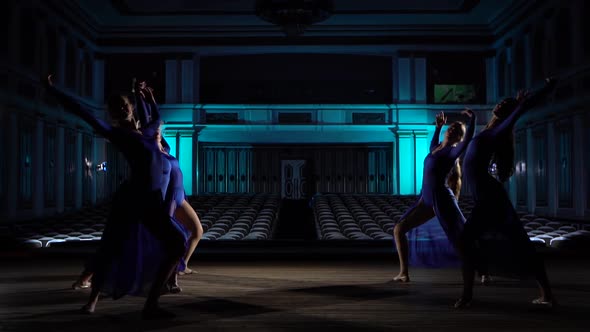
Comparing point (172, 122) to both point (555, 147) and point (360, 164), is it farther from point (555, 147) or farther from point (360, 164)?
point (555, 147)

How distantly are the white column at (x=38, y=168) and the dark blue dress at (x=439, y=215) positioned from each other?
36.7ft

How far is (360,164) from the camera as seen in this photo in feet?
62.8

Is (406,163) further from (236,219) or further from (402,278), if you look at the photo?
(402,278)

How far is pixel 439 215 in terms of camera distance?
4.44m

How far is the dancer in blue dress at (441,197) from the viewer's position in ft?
14.2

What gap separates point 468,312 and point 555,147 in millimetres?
11645

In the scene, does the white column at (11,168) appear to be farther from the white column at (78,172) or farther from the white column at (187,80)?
the white column at (187,80)

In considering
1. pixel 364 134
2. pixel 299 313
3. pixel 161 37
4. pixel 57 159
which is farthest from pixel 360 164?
pixel 299 313

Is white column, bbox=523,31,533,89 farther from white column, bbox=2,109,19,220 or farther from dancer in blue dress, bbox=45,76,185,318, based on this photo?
dancer in blue dress, bbox=45,76,185,318

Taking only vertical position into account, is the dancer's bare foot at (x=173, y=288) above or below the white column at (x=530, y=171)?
below

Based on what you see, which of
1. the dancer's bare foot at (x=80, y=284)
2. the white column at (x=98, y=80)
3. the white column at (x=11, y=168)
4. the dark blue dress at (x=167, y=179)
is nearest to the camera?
the dark blue dress at (x=167, y=179)

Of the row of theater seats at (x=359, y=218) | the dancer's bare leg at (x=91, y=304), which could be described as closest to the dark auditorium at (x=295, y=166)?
the dancer's bare leg at (x=91, y=304)

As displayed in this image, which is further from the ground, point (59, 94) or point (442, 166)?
point (59, 94)

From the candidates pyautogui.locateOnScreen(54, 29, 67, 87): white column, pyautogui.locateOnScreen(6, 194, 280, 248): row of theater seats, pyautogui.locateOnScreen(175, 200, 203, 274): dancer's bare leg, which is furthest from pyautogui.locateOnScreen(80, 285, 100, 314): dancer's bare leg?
pyautogui.locateOnScreen(54, 29, 67, 87): white column
